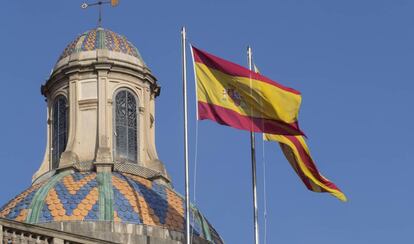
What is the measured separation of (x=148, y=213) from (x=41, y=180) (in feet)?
15.6

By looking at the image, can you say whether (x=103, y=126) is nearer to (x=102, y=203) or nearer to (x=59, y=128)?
(x=59, y=128)

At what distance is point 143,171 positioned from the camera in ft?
170

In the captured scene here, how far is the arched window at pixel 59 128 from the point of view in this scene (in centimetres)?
5338

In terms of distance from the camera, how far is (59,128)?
5381 centimetres

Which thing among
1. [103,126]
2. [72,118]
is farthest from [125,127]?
[72,118]

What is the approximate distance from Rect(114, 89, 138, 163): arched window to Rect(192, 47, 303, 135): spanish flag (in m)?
13.0

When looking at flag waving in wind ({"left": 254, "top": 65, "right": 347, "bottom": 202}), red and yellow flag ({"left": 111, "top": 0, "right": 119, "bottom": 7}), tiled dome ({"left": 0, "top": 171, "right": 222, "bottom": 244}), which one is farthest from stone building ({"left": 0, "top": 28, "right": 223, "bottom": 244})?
flag waving in wind ({"left": 254, "top": 65, "right": 347, "bottom": 202})

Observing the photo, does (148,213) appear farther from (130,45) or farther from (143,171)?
(130,45)

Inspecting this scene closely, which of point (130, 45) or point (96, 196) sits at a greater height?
point (130, 45)

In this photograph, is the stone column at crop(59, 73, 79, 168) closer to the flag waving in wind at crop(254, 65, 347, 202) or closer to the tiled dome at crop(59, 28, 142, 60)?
the tiled dome at crop(59, 28, 142, 60)

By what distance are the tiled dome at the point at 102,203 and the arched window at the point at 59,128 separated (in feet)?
10.7

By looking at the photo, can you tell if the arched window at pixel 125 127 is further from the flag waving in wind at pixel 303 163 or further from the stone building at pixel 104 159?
the flag waving in wind at pixel 303 163

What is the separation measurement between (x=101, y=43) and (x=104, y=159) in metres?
4.50


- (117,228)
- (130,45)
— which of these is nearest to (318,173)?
(117,228)
